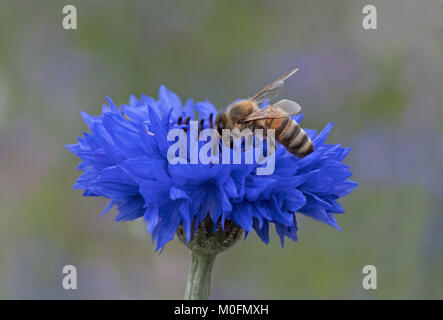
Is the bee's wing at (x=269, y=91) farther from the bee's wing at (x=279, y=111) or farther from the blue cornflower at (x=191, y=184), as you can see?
the blue cornflower at (x=191, y=184)

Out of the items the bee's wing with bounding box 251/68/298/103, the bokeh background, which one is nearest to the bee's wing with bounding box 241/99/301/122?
the bee's wing with bounding box 251/68/298/103

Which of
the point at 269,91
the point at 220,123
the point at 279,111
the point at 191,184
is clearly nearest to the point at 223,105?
the point at 269,91

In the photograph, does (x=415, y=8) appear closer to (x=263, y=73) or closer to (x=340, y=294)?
A: (x=263, y=73)

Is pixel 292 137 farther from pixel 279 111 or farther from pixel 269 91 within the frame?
pixel 269 91

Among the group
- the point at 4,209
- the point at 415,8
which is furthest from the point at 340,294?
the point at 4,209

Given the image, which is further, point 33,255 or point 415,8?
point 33,255

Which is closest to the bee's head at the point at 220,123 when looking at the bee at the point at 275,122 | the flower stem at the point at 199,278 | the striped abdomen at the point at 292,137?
the bee at the point at 275,122

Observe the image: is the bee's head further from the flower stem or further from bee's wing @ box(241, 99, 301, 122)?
the flower stem
